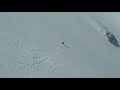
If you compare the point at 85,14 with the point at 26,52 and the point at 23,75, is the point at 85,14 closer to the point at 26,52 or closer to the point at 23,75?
the point at 26,52

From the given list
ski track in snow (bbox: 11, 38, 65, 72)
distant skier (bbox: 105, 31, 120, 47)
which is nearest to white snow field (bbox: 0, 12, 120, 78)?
ski track in snow (bbox: 11, 38, 65, 72)

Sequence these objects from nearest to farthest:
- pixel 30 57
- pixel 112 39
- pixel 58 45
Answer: pixel 30 57 < pixel 58 45 < pixel 112 39

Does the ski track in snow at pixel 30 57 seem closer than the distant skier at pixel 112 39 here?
Yes

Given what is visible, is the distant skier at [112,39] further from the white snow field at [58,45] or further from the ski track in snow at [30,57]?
the ski track in snow at [30,57]

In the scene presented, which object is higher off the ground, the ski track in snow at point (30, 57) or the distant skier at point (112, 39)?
the distant skier at point (112, 39)

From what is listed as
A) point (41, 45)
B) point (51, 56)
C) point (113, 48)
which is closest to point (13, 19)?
point (41, 45)

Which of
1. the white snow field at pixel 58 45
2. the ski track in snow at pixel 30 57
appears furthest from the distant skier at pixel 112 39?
the ski track in snow at pixel 30 57

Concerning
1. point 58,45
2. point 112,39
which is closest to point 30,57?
point 58,45

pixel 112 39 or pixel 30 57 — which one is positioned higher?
pixel 112 39

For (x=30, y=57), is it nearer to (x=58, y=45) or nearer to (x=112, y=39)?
(x=58, y=45)
